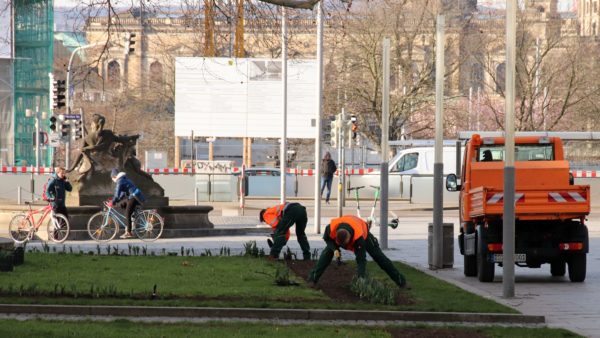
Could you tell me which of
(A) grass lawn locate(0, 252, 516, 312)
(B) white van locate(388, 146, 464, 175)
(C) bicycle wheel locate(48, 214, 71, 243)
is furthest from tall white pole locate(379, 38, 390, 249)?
(B) white van locate(388, 146, 464, 175)

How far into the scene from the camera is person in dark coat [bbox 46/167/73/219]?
1145 inches

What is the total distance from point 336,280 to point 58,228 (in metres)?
11.8

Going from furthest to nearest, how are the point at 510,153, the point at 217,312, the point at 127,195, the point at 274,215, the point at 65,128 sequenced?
1. the point at 65,128
2. the point at 127,195
3. the point at 274,215
4. the point at 510,153
5. the point at 217,312

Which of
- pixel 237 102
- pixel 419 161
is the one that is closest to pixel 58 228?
pixel 419 161

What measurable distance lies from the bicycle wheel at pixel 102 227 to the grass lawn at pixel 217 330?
53.0ft

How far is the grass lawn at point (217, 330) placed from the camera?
41.2ft

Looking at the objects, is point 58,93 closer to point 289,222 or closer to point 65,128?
point 65,128

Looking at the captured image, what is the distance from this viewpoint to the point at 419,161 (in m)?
56.8

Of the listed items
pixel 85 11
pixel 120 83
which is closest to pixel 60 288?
pixel 85 11

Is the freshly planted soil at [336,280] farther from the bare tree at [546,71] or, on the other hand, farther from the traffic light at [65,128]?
the bare tree at [546,71]

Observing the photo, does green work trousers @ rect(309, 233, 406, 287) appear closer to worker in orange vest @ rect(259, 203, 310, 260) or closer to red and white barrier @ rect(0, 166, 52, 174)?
worker in orange vest @ rect(259, 203, 310, 260)

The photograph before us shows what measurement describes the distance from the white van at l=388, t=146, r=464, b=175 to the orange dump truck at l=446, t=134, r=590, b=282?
1359 inches

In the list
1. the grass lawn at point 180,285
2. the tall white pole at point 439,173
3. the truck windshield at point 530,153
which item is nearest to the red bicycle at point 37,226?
the grass lawn at point 180,285

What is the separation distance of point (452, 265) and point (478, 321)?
29.2ft
